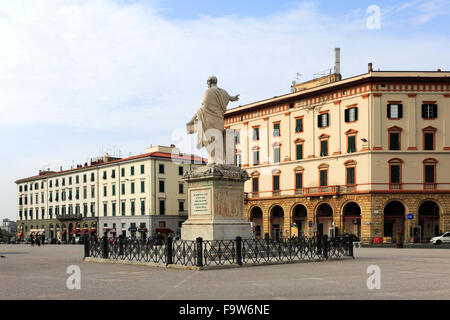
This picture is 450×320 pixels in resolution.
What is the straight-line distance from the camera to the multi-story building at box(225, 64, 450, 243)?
161 feet

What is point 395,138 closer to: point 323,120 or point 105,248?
point 323,120

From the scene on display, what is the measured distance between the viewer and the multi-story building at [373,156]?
49.0 metres

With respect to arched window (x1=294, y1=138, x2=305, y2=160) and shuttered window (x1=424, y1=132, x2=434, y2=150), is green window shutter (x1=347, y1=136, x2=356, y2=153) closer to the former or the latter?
arched window (x1=294, y1=138, x2=305, y2=160)

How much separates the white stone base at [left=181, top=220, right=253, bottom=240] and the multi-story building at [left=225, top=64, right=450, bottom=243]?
104ft

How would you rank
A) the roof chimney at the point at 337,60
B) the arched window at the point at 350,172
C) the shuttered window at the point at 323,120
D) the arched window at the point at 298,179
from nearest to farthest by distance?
the arched window at the point at 350,172, the shuttered window at the point at 323,120, the arched window at the point at 298,179, the roof chimney at the point at 337,60

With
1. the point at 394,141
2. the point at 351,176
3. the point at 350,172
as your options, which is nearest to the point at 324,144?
the point at 350,172

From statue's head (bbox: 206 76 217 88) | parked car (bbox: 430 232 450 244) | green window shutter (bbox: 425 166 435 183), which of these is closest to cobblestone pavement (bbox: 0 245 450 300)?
statue's head (bbox: 206 76 217 88)

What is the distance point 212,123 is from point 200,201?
10.3 feet

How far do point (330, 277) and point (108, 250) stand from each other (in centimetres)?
1079

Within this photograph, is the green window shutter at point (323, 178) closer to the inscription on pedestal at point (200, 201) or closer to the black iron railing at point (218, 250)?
the black iron railing at point (218, 250)

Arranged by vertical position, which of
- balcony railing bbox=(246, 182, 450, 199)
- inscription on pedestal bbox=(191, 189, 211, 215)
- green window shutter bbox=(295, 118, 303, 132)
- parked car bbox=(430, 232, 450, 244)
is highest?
green window shutter bbox=(295, 118, 303, 132)

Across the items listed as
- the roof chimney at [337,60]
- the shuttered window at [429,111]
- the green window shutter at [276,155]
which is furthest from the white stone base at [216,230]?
the roof chimney at [337,60]
